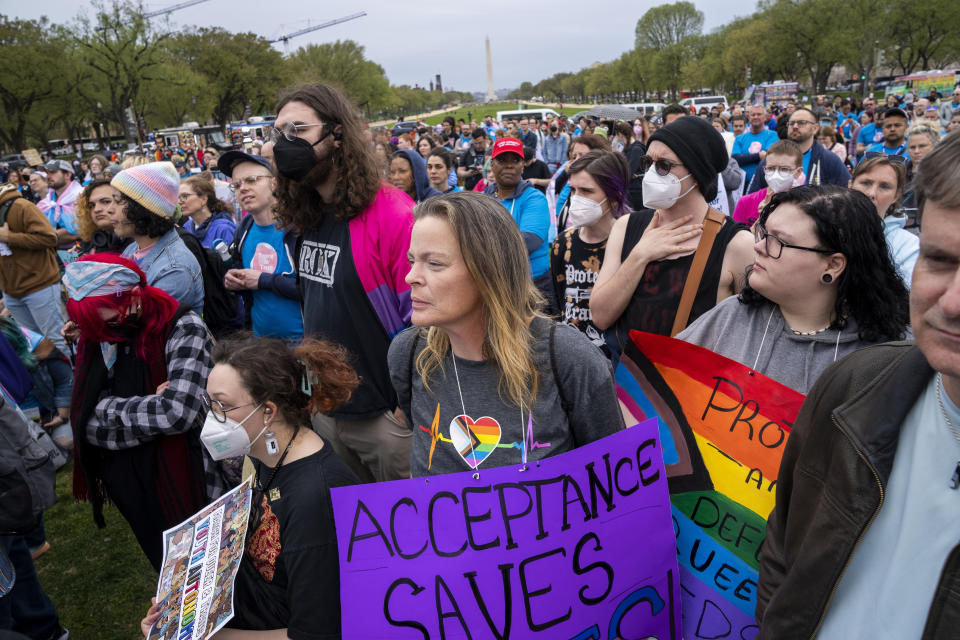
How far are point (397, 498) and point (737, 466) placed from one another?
3.26 feet

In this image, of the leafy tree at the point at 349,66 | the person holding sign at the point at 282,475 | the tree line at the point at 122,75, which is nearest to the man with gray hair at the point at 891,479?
the person holding sign at the point at 282,475

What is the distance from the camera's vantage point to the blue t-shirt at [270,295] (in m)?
3.74

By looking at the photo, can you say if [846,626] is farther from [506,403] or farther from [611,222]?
[611,222]

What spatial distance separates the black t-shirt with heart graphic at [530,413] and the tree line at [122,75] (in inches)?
1421

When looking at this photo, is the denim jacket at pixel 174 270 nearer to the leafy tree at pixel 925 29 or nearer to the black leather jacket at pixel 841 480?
the black leather jacket at pixel 841 480

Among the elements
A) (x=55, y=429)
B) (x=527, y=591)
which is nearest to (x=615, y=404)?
(x=527, y=591)

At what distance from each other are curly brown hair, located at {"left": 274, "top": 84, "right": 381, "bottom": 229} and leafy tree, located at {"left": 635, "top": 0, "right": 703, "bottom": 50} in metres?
94.1

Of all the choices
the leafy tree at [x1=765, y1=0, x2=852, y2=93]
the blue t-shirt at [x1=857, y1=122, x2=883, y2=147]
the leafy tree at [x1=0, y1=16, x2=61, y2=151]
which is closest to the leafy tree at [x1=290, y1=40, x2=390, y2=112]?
the leafy tree at [x1=0, y1=16, x2=61, y2=151]

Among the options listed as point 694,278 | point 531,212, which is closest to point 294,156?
point 694,278

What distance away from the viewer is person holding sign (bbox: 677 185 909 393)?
1915 mm

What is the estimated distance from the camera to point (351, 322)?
9.92 ft

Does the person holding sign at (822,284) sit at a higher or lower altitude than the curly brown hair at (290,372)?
higher

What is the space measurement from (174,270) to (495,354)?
8.34ft

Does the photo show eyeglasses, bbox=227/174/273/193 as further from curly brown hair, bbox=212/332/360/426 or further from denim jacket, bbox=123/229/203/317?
curly brown hair, bbox=212/332/360/426
